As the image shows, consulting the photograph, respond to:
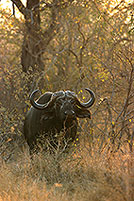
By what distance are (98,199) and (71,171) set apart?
1741 mm

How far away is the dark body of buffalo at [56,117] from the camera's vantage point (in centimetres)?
707

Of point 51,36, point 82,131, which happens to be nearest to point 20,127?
point 82,131

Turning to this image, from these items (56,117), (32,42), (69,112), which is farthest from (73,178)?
(32,42)

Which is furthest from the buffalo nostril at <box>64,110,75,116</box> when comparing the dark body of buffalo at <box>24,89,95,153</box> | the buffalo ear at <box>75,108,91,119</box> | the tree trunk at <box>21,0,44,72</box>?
the tree trunk at <box>21,0,44,72</box>

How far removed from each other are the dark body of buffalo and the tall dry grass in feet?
1.32

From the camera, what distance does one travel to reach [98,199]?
4625 mm

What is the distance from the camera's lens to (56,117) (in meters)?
7.38

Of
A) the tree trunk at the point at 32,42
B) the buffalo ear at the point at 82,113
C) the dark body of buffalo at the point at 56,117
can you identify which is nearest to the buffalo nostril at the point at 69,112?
the dark body of buffalo at the point at 56,117

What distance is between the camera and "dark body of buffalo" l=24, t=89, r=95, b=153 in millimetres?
7074

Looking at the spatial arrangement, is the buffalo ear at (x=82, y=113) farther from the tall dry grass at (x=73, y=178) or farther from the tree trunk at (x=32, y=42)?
the tree trunk at (x=32, y=42)

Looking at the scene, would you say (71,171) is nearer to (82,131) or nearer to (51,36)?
(82,131)

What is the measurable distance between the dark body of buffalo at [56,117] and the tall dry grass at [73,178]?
0.40 meters

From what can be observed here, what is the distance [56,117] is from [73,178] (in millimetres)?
1528

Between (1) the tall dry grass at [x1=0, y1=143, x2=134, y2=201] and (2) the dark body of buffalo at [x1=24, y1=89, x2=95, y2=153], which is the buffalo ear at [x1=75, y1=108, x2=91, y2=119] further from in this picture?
(1) the tall dry grass at [x1=0, y1=143, x2=134, y2=201]
